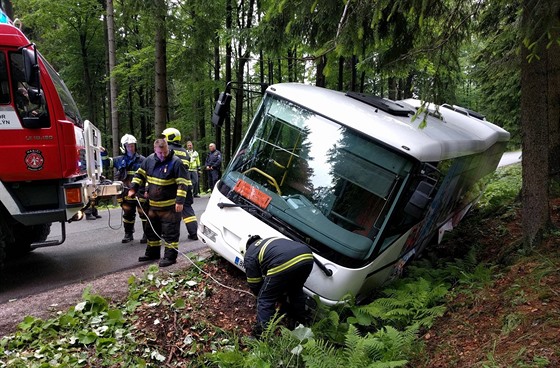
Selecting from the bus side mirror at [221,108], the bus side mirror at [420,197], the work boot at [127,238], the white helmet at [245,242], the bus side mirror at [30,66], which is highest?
the bus side mirror at [30,66]

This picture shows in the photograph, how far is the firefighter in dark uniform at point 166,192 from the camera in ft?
19.7

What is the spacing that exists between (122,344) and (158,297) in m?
0.84

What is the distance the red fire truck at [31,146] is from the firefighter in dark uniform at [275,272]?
2.85 meters

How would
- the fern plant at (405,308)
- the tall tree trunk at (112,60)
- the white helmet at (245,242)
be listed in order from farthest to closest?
the tall tree trunk at (112,60) < the white helmet at (245,242) < the fern plant at (405,308)

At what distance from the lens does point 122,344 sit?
12.2ft

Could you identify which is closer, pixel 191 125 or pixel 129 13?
pixel 129 13

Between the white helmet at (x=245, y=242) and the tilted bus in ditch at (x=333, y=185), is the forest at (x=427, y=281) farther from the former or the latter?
the white helmet at (x=245, y=242)

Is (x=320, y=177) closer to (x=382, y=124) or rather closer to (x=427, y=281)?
(x=382, y=124)

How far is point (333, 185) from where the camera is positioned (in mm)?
4480

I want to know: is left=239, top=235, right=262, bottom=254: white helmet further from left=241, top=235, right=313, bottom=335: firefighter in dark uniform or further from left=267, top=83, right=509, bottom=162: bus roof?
left=267, top=83, right=509, bottom=162: bus roof

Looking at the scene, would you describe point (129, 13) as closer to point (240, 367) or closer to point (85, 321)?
point (85, 321)

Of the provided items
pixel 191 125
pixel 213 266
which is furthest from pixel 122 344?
pixel 191 125

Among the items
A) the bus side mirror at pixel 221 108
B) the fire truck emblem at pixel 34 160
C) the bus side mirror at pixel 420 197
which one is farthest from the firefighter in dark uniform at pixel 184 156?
the bus side mirror at pixel 420 197

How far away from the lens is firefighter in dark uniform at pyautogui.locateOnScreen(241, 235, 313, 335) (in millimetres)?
3842
